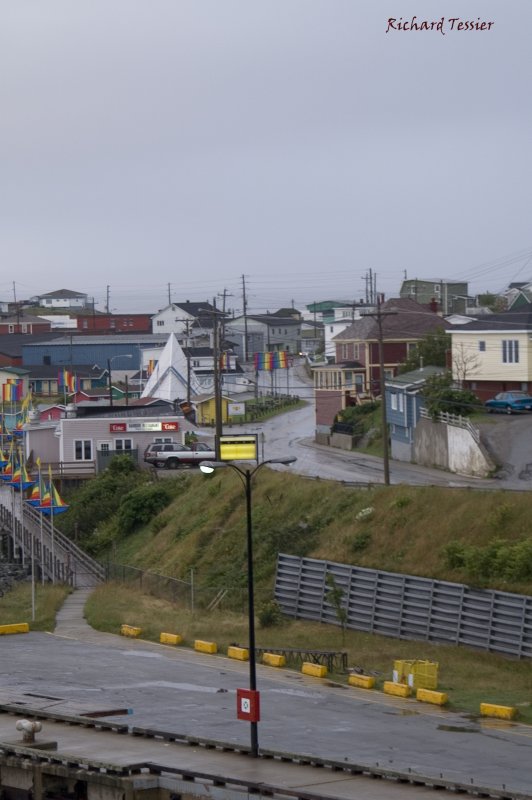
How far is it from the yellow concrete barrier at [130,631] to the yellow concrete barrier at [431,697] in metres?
14.4

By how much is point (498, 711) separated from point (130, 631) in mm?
18205

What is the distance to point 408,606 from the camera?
47188mm

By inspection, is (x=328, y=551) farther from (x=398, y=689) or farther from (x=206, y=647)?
(x=398, y=689)

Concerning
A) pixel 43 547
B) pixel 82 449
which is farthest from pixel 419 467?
pixel 82 449

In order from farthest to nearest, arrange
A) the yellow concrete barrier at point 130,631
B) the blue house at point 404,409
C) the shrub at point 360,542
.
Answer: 1. the blue house at point 404,409
2. the shrub at point 360,542
3. the yellow concrete barrier at point 130,631

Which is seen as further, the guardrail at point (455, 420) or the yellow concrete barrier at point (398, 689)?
the guardrail at point (455, 420)

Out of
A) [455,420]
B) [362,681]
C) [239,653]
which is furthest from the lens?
[455,420]

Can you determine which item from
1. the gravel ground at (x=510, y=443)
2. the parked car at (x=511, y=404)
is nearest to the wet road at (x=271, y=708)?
the gravel ground at (x=510, y=443)

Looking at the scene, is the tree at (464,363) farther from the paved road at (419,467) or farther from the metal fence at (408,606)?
the metal fence at (408,606)

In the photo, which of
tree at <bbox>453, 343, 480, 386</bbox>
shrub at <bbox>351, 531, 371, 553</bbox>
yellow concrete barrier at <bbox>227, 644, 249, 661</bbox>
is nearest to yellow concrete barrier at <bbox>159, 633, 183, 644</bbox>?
yellow concrete barrier at <bbox>227, 644, 249, 661</bbox>

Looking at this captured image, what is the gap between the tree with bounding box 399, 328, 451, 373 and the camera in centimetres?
8494

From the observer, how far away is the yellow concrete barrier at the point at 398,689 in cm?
3850

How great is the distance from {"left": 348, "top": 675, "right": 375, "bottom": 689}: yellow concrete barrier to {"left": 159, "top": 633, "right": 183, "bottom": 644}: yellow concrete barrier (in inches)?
356

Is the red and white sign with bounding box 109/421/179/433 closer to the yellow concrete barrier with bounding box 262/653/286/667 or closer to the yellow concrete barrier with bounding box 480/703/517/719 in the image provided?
the yellow concrete barrier with bounding box 262/653/286/667
